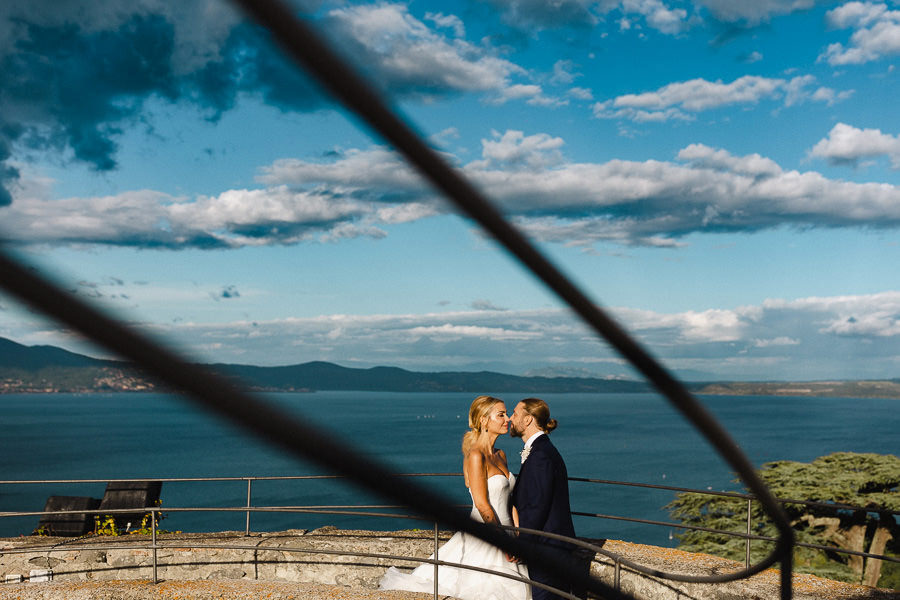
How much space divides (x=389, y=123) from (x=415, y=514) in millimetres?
388

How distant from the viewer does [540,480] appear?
554cm

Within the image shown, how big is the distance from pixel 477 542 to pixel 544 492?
2.37 ft

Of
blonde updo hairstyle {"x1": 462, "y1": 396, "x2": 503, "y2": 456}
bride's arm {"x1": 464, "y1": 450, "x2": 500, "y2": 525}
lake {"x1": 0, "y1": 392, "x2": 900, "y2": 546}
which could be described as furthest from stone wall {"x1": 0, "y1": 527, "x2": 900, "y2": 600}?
lake {"x1": 0, "y1": 392, "x2": 900, "y2": 546}

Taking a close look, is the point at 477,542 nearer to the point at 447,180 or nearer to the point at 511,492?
the point at 511,492

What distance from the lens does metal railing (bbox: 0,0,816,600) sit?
1.58 ft

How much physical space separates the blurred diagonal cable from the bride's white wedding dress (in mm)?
4887

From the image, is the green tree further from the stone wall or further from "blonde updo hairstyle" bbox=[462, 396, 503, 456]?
"blonde updo hairstyle" bbox=[462, 396, 503, 456]

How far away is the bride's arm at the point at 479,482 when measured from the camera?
5711 mm

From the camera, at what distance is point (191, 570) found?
23.7 ft

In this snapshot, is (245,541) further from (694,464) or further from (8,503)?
(694,464)

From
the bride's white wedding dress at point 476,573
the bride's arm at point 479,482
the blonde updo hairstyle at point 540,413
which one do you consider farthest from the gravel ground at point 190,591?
the blonde updo hairstyle at point 540,413

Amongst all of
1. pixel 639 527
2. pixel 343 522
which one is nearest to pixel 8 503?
pixel 343 522

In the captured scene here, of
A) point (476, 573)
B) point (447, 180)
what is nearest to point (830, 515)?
point (476, 573)

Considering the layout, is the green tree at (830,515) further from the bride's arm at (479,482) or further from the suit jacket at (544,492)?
the bride's arm at (479,482)
